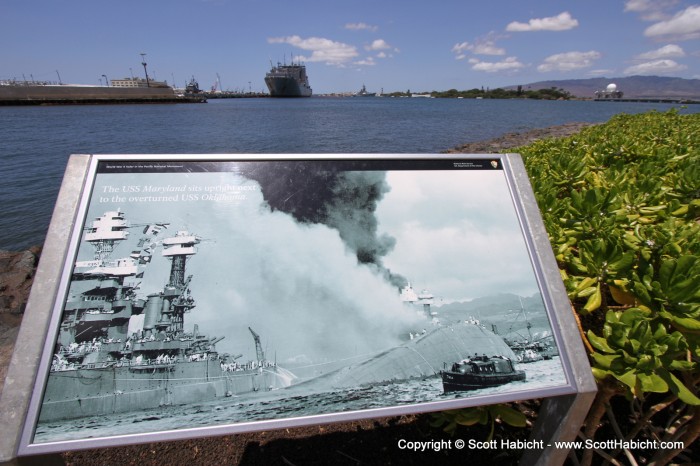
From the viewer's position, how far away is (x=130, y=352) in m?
1.28

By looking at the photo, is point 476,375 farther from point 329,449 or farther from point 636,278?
point 329,449

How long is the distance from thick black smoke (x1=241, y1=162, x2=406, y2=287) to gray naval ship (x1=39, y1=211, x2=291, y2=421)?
1.76 ft

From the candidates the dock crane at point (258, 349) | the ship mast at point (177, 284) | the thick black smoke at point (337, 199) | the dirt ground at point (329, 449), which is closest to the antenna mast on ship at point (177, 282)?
the ship mast at point (177, 284)

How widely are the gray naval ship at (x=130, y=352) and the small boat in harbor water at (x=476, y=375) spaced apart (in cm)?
67

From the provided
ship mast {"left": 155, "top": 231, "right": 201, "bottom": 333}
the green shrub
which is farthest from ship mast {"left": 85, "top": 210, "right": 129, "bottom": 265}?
the green shrub

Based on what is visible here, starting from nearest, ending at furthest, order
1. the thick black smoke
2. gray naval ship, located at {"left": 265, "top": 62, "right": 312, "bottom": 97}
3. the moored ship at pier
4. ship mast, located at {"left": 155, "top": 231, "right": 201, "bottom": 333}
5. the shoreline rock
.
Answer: ship mast, located at {"left": 155, "top": 231, "right": 201, "bottom": 333}
the thick black smoke
the shoreline rock
the moored ship at pier
gray naval ship, located at {"left": 265, "top": 62, "right": 312, "bottom": 97}

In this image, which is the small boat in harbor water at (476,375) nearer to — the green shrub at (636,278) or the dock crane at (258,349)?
the green shrub at (636,278)

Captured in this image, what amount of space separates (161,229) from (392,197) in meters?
1.06

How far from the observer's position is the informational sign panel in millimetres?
1251

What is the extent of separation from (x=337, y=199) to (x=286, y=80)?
386ft

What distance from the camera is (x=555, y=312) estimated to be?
1.45m

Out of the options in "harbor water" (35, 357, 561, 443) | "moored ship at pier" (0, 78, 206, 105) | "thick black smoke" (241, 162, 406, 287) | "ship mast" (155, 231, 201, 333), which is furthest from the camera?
"moored ship at pier" (0, 78, 206, 105)

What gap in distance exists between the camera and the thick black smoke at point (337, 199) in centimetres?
155

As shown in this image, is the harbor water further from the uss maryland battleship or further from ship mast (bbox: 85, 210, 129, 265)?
A: ship mast (bbox: 85, 210, 129, 265)
